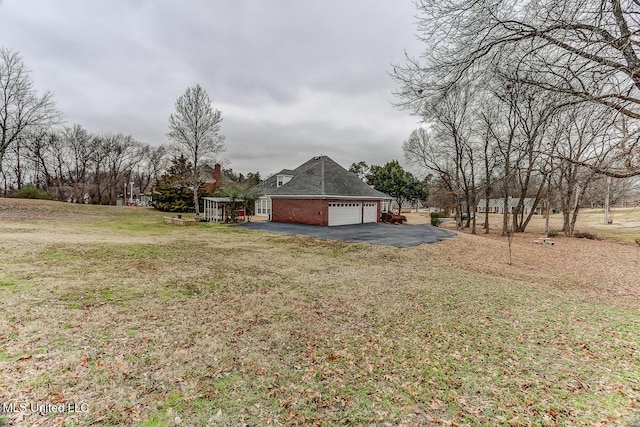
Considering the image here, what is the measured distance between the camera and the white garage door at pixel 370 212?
1054 inches

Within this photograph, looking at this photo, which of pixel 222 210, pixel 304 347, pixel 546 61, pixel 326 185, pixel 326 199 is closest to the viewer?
pixel 304 347

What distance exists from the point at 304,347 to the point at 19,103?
125 ft

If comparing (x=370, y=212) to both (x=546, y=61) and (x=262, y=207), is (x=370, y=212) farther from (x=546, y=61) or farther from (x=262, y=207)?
(x=546, y=61)

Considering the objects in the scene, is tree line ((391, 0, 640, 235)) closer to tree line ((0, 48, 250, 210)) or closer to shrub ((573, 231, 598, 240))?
tree line ((0, 48, 250, 210))

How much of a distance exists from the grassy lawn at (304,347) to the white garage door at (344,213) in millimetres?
14580

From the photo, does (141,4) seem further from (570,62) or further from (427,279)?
(427,279)

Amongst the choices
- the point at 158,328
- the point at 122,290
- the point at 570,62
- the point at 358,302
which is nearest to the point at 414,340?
the point at 358,302

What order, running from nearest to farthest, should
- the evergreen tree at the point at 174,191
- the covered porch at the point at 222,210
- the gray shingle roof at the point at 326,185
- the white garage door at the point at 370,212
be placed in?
1. the gray shingle roof at the point at 326,185
2. the covered porch at the point at 222,210
3. the white garage door at the point at 370,212
4. the evergreen tree at the point at 174,191

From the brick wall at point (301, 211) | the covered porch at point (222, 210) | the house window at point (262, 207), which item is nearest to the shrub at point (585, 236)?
the brick wall at point (301, 211)

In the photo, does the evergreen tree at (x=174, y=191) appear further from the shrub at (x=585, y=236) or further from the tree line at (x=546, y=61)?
the shrub at (x=585, y=236)

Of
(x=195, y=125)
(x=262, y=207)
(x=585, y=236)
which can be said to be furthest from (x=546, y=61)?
(x=262, y=207)

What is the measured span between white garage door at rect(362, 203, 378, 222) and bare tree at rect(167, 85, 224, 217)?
15755mm

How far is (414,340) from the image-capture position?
4672mm

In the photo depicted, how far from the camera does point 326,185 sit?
2370cm
